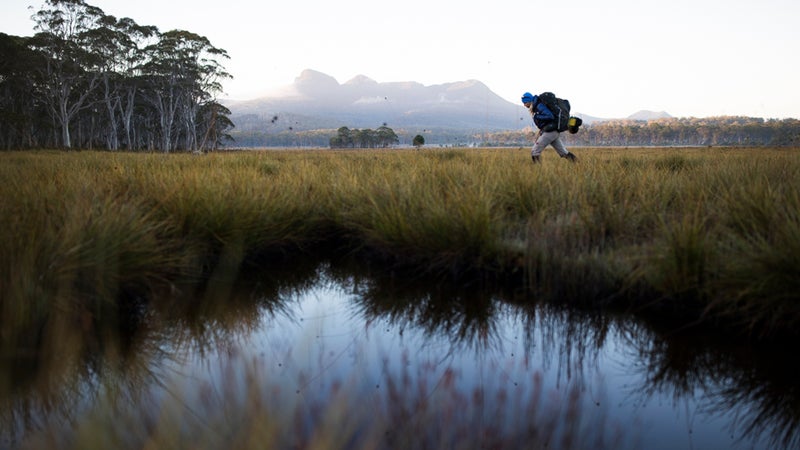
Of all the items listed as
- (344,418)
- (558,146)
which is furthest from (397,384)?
(558,146)

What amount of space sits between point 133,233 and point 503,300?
287cm

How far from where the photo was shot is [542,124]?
10.2 metres

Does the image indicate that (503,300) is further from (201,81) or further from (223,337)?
(201,81)

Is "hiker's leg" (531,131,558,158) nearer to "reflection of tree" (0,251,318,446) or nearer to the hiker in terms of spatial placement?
the hiker

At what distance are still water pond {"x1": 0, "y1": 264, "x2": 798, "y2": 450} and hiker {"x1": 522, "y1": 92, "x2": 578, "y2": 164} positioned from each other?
7.39m

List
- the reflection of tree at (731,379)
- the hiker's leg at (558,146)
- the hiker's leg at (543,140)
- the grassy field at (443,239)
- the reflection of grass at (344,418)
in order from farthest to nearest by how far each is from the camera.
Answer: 1. the hiker's leg at (558,146)
2. the hiker's leg at (543,140)
3. the grassy field at (443,239)
4. the reflection of tree at (731,379)
5. the reflection of grass at (344,418)

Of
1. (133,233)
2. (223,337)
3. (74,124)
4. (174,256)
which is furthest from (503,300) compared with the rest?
(74,124)

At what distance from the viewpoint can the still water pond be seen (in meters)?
2.05

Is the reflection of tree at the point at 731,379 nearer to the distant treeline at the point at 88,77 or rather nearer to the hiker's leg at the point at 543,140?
the hiker's leg at the point at 543,140

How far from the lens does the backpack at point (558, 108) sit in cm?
1004

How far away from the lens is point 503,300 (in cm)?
380

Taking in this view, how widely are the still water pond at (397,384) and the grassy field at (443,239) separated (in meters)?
0.30

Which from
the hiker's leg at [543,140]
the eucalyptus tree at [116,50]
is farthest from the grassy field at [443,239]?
the eucalyptus tree at [116,50]

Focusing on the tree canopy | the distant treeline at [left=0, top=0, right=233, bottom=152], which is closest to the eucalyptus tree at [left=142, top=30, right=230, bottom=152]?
the distant treeline at [left=0, top=0, right=233, bottom=152]
